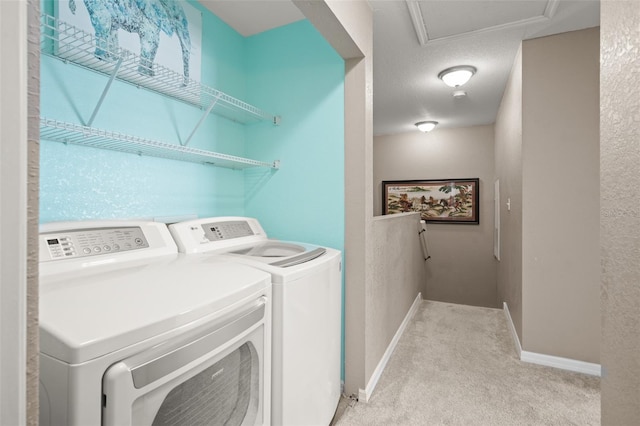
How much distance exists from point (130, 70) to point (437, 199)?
14.7 feet

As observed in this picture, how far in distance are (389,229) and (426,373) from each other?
1.04 meters

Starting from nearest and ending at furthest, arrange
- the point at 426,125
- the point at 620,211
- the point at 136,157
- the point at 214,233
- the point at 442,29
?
the point at 620,211, the point at 136,157, the point at 214,233, the point at 442,29, the point at 426,125

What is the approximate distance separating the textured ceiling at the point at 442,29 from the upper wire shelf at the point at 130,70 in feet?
2.01

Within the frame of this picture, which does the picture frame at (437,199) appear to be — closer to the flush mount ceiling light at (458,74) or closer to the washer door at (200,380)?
the flush mount ceiling light at (458,74)

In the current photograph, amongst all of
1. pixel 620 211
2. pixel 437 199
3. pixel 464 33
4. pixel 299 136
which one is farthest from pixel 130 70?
pixel 437 199

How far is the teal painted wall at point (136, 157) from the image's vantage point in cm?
121

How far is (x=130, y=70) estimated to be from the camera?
1.36 metres

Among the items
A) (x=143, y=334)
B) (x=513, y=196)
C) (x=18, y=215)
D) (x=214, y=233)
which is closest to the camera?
(x=18, y=215)

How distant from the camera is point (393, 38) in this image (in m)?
2.27

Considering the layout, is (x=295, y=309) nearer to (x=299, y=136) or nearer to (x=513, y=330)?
(x=299, y=136)

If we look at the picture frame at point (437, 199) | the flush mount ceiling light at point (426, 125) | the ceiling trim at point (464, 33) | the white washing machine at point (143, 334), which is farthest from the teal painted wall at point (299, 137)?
the picture frame at point (437, 199)

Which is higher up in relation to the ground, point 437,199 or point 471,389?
point 437,199

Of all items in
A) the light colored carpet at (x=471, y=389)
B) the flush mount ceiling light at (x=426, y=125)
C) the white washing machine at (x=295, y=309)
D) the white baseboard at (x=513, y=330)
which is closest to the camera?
the white washing machine at (x=295, y=309)

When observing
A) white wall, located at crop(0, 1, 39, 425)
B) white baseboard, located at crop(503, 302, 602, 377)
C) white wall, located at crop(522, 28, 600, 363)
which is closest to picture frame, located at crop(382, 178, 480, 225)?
white wall, located at crop(522, 28, 600, 363)
